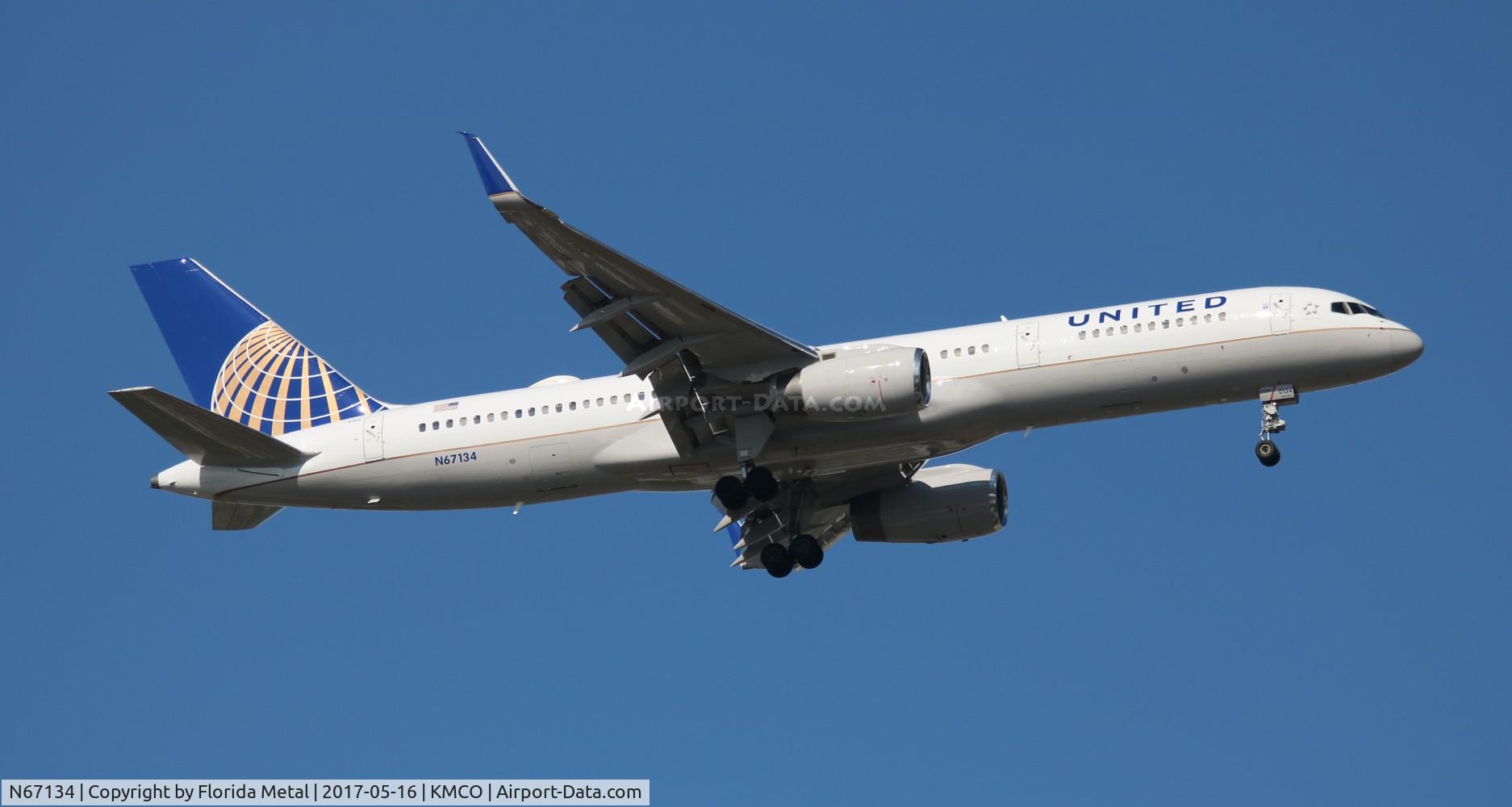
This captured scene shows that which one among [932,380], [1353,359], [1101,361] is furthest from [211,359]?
[1353,359]

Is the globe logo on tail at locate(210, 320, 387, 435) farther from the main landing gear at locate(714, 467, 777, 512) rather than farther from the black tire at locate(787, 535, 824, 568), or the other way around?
the black tire at locate(787, 535, 824, 568)

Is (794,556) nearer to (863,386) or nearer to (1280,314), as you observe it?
(863,386)

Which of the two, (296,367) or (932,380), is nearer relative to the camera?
(932,380)

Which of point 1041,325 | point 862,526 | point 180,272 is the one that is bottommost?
point 862,526

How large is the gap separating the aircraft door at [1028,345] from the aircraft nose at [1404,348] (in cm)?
704

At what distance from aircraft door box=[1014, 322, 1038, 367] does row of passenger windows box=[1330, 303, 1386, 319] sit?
596 centimetres

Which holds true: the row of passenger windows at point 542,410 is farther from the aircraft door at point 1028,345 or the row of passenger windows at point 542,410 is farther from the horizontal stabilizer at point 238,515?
the aircraft door at point 1028,345

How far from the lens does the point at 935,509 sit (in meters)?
39.6

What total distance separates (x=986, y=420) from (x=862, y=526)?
6611 millimetres

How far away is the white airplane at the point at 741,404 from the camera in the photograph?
33.8m

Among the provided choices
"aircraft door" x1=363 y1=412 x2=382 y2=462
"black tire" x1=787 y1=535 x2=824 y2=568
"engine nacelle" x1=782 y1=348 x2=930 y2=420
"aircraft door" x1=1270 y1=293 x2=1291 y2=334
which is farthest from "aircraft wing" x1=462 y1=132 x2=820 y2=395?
"aircraft door" x1=1270 y1=293 x2=1291 y2=334

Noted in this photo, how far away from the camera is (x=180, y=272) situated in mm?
41906

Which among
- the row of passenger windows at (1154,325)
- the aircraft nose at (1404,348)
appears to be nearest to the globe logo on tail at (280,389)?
the row of passenger windows at (1154,325)

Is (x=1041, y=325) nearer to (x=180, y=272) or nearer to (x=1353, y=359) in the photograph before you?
(x=1353, y=359)
